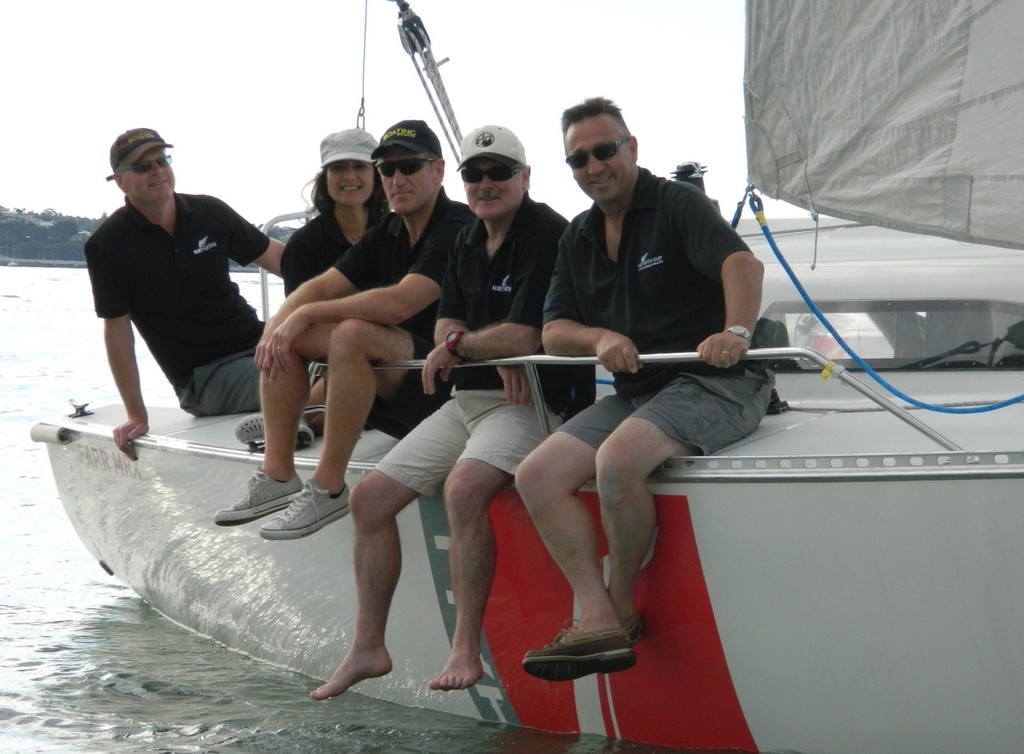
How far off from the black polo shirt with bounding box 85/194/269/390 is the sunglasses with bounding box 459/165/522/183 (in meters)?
2.07

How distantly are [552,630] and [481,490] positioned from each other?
1.66 feet

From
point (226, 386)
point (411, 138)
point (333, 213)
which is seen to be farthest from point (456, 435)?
point (226, 386)

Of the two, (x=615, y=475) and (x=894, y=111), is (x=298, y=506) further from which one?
(x=894, y=111)

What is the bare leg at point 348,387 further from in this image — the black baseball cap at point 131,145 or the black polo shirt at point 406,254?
the black baseball cap at point 131,145

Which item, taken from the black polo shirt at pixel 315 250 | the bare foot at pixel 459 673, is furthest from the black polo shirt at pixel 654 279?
the black polo shirt at pixel 315 250

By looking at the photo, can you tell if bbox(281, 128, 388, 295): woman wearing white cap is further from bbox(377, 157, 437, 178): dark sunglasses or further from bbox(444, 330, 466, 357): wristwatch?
bbox(444, 330, 466, 357): wristwatch

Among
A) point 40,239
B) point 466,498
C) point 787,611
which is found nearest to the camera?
point 787,611

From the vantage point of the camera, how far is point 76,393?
1789 cm

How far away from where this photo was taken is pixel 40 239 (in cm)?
7069

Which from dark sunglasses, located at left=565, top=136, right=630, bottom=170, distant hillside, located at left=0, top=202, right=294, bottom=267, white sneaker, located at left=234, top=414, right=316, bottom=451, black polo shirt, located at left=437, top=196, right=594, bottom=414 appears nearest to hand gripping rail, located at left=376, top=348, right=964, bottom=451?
black polo shirt, located at left=437, top=196, right=594, bottom=414

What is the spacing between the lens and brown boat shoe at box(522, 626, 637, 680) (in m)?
3.53

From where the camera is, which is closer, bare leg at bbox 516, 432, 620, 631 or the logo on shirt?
bare leg at bbox 516, 432, 620, 631

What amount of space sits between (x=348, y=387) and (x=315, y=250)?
1088 mm

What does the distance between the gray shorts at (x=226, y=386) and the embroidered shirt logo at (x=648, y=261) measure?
2.50 metres
